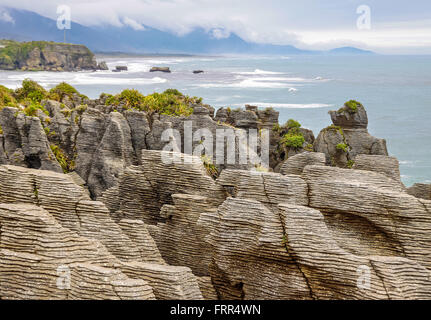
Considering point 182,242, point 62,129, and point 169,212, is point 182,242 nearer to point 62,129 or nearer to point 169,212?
point 169,212

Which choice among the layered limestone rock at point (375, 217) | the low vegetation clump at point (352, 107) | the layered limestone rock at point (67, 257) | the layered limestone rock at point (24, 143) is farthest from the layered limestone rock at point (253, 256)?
the low vegetation clump at point (352, 107)

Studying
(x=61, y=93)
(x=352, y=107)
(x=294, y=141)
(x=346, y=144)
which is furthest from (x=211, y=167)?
(x=61, y=93)

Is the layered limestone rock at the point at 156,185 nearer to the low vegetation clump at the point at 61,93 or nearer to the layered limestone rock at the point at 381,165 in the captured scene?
the layered limestone rock at the point at 381,165

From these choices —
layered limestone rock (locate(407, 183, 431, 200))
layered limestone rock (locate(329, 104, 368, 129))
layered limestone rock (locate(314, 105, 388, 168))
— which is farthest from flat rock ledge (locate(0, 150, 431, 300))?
layered limestone rock (locate(329, 104, 368, 129))

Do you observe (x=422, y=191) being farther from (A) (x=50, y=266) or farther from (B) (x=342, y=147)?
(B) (x=342, y=147)

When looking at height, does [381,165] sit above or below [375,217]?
above

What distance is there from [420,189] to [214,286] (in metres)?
10.7

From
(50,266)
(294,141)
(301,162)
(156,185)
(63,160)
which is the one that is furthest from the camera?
(294,141)

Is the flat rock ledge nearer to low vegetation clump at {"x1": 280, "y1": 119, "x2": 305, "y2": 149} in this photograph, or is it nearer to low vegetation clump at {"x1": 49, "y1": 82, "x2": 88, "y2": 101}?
low vegetation clump at {"x1": 280, "y1": 119, "x2": 305, "y2": 149}

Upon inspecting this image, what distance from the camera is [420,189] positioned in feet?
62.8

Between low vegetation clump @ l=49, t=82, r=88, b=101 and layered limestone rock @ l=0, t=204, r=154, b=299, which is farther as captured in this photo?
low vegetation clump @ l=49, t=82, r=88, b=101

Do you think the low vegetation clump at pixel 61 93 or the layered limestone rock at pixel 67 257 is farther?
the low vegetation clump at pixel 61 93
